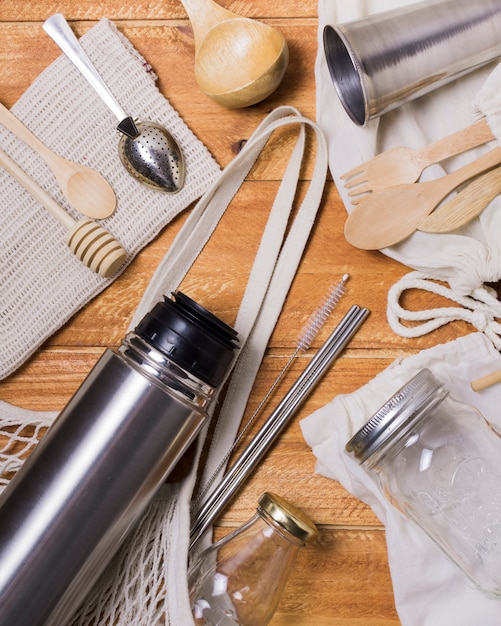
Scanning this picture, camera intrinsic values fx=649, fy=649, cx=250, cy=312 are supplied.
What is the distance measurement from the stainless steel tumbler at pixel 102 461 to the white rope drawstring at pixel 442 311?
0.53ft

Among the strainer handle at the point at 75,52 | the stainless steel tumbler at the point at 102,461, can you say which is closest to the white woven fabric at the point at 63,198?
the strainer handle at the point at 75,52

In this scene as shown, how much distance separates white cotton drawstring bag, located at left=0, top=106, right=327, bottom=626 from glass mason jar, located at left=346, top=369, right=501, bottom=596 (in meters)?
0.15

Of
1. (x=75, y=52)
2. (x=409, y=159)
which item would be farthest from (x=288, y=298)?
(x=75, y=52)

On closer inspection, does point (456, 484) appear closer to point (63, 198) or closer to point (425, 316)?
point (425, 316)

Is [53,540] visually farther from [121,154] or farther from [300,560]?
[121,154]

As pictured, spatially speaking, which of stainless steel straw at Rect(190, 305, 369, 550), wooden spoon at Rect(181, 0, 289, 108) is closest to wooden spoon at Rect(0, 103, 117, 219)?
wooden spoon at Rect(181, 0, 289, 108)

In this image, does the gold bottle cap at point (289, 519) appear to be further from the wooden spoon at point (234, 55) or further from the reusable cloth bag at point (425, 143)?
the wooden spoon at point (234, 55)

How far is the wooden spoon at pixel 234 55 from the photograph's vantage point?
22.3 inches

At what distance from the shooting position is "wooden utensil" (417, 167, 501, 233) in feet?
1.82

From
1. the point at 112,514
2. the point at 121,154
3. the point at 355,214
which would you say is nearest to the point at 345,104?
the point at 355,214

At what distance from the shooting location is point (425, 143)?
58 cm

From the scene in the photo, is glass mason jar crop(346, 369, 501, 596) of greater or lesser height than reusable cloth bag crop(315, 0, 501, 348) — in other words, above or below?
below

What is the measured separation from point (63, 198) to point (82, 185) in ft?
0.08

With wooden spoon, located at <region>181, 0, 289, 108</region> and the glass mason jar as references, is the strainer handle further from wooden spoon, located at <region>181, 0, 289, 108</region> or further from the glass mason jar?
the glass mason jar
